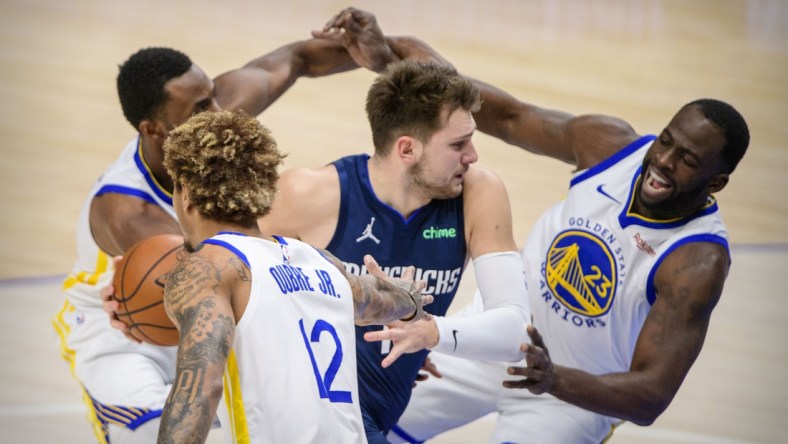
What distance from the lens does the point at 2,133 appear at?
10195 millimetres

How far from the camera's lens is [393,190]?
15.5 feet

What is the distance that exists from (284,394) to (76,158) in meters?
7.10

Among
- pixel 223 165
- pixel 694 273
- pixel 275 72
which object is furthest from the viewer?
pixel 275 72

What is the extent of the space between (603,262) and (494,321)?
101 cm

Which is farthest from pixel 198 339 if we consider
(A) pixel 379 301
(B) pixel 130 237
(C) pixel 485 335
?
(B) pixel 130 237

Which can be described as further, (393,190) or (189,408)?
(393,190)

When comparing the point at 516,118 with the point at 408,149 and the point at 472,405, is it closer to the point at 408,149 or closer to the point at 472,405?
the point at 408,149

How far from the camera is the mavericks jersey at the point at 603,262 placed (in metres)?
5.17

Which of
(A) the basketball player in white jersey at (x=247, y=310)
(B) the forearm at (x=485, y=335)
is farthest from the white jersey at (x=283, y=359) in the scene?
(B) the forearm at (x=485, y=335)

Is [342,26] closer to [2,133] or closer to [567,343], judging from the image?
[567,343]

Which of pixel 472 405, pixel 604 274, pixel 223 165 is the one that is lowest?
pixel 472 405

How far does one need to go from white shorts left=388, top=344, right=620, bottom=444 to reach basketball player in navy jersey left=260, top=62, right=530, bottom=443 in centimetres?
67

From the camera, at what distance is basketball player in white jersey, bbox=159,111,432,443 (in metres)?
3.12

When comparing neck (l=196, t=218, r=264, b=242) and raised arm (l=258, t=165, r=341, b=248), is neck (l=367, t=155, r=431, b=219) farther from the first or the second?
neck (l=196, t=218, r=264, b=242)
